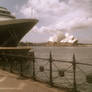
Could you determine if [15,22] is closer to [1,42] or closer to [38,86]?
[1,42]

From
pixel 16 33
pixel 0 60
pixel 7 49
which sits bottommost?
pixel 0 60

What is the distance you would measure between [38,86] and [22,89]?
0.76m

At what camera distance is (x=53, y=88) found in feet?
20.2

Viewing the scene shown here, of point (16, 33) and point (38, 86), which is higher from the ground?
point (16, 33)

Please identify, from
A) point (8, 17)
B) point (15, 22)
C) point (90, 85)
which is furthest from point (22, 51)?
point (90, 85)

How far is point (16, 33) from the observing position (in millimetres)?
24828

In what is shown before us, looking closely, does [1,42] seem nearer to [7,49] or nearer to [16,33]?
[16,33]

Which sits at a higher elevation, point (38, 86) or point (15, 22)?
point (15, 22)

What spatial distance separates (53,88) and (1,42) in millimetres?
20081

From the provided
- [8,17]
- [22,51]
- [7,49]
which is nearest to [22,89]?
[7,49]

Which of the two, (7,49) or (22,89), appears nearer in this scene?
(22,89)

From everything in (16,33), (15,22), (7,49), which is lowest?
(7,49)

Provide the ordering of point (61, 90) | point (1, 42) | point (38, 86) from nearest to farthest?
point (61, 90) → point (38, 86) → point (1, 42)

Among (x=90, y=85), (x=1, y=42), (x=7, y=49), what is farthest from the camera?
(x=1, y=42)
